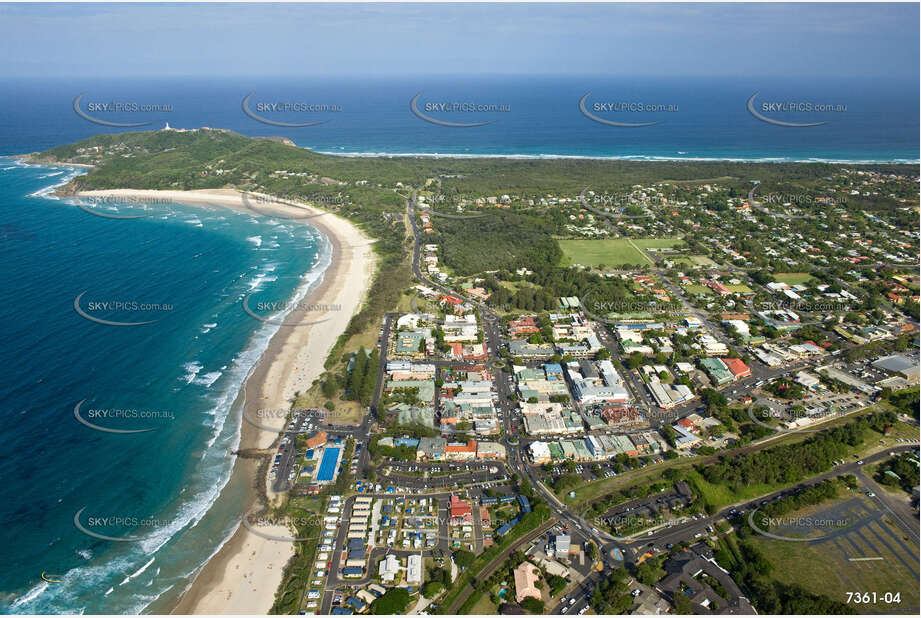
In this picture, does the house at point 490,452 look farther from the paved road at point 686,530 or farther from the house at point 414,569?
the paved road at point 686,530

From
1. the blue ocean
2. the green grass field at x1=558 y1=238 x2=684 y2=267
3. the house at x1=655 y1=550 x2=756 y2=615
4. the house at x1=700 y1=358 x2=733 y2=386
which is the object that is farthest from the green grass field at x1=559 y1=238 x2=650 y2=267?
the blue ocean

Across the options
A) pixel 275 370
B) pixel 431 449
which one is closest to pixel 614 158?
pixel 275 370

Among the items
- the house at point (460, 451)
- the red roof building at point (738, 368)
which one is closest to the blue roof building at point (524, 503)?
the house at point (460, 451)

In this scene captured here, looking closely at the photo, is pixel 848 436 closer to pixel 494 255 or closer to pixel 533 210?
pixel 494 255

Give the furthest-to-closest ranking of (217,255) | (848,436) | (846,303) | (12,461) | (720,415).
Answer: (217,255) < (846,303) < (720,415) < (848,436) < (12,461)

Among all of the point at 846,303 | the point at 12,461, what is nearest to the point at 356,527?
the point at 12,461

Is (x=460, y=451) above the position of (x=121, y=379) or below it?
above

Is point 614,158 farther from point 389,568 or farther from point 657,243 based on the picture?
point 389,568
